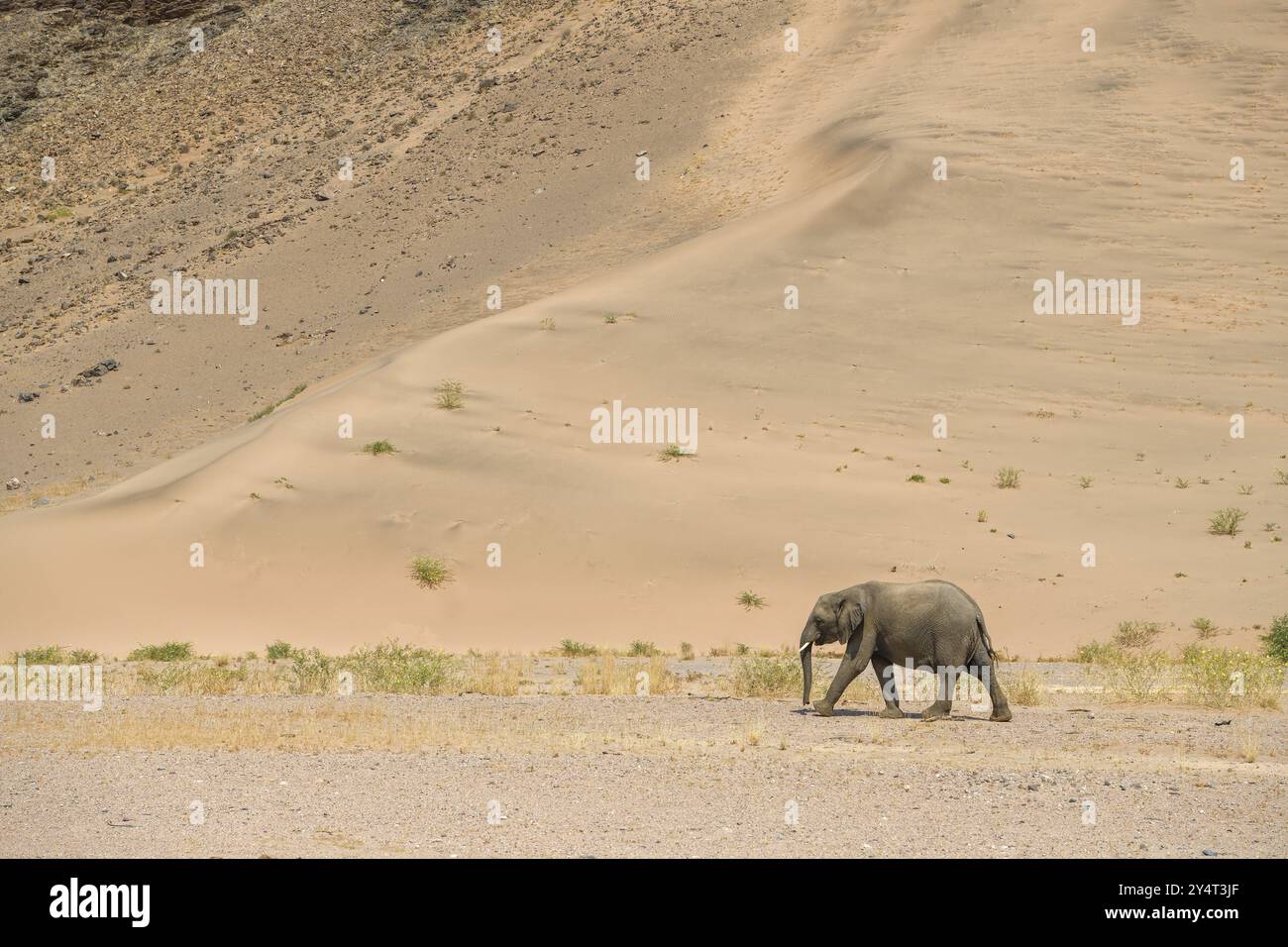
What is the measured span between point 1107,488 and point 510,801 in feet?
74.3

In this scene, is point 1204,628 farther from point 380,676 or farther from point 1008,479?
point 380,676

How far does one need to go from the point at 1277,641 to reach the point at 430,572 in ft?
46.4

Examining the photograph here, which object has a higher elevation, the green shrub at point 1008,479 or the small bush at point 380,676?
the green shrub at point 1008,479

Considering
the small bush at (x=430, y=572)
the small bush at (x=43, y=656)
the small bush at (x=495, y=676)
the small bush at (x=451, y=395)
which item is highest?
the small bush at (x=451, y=395)

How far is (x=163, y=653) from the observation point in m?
23.2

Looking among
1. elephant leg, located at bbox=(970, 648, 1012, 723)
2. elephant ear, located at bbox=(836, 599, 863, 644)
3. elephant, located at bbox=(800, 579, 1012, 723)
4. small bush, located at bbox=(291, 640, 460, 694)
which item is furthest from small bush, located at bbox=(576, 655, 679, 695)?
elephant leg, located at bbox=(970, 648, 1012, 723)

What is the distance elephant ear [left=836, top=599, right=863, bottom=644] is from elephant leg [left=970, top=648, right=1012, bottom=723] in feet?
3.68

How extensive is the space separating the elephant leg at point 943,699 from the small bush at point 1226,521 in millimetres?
16131

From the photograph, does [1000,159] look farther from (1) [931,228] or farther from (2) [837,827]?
(2) [837,827]

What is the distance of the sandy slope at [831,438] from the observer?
27.2 metres

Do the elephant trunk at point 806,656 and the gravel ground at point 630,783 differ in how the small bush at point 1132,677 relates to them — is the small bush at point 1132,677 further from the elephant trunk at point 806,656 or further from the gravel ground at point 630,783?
the elephant trunk at point 806,656

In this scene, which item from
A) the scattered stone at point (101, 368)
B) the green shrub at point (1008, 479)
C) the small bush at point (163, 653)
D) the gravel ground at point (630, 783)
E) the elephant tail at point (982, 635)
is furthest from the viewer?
the scattered stone at point (101, 368)

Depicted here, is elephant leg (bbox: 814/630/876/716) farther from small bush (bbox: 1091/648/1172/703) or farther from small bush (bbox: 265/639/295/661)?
small bush (bbox: 265/639/295/661)

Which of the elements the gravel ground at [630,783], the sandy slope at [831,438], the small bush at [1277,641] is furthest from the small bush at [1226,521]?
the gravel ground at [630,783]
